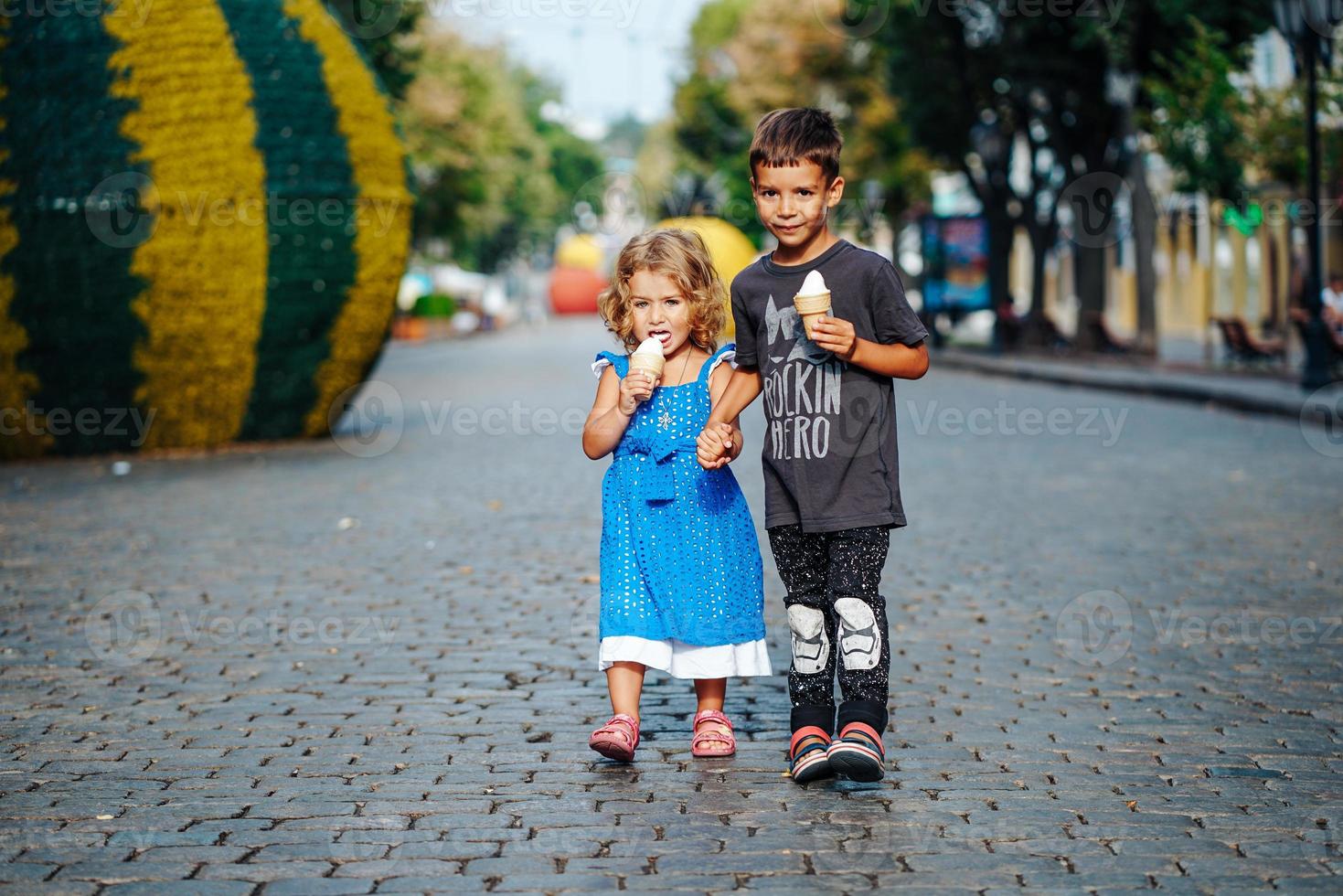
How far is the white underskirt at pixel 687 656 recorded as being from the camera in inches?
184

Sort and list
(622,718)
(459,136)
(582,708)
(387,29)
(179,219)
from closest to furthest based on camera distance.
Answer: (622,718) → (582,708) → (179,219) → (387,29) → (459,136)

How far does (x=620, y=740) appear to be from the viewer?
4.54 metres

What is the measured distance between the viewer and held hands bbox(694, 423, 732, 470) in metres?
4.37

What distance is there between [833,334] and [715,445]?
47 centimetres

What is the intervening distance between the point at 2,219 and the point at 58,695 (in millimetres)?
9388

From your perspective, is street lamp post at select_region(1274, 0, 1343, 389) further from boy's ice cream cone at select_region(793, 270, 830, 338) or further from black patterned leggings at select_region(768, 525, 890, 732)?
boy's ice cream cone at select_region(793, 270, 830, 338)

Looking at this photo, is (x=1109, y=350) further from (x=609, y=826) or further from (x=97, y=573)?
(x=609, y=826)

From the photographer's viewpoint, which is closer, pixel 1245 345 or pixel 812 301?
pixel 812 301

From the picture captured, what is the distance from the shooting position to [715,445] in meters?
4.37

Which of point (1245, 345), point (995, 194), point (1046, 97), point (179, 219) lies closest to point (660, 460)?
point (179, 219)

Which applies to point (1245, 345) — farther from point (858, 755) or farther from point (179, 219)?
point (858, 755)

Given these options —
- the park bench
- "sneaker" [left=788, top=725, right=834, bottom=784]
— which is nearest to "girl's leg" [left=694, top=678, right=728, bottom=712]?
"sneaker" [left=788, top=725, right=834, bottom=784]

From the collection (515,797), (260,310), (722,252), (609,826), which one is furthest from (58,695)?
(722,252)

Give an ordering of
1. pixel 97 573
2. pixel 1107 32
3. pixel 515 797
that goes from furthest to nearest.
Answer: pixel 1107 32, pixel 97 573, pixel 515 797
